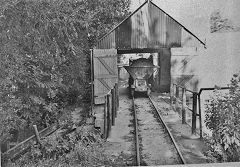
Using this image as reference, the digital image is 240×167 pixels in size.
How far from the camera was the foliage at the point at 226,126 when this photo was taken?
4656mm

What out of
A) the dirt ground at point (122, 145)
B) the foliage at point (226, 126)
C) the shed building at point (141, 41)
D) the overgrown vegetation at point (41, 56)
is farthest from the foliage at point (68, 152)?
the shed building at point (141, 41)

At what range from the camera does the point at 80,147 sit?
5.12 meters

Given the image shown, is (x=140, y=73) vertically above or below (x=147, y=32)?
below

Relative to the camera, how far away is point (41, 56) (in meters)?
5.41

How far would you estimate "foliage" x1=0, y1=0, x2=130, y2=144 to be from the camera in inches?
193

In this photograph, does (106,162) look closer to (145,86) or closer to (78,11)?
(78,11)

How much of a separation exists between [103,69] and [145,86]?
456 centimetres

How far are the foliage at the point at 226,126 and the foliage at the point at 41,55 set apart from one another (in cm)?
309

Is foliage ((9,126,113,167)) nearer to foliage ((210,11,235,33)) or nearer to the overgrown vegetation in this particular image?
the overgrown vegetation

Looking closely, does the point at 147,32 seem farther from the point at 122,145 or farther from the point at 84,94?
the point at 122,145

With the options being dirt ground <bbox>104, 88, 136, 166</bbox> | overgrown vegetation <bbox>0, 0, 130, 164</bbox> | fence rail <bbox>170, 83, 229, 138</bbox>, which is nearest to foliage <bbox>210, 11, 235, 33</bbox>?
fence rail <bbox>170, 83, 229, 138</bbox>

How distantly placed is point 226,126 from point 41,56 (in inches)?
145

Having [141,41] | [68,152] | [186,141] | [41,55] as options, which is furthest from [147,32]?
[68,152]

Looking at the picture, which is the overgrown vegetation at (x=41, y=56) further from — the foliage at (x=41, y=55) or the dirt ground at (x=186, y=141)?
the dirt ground at (x=186, y=141)
